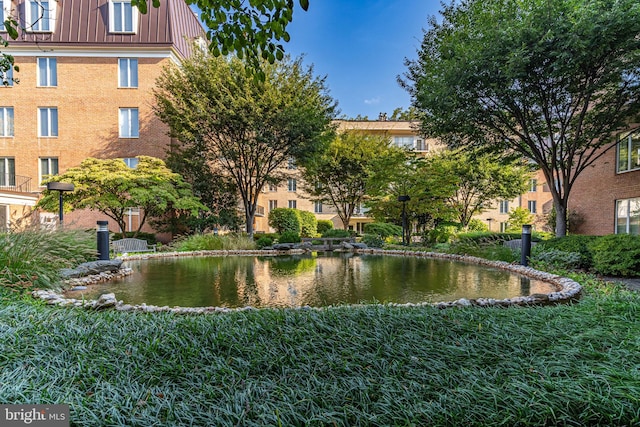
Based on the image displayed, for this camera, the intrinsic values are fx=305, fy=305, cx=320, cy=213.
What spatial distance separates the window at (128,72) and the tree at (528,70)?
43.6ft

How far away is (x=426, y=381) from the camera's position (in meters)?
1.85

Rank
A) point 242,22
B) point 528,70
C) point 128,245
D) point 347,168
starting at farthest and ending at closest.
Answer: point 347,168, point 128,245, point 528,70, point 242,22

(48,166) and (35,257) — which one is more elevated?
(48,166)

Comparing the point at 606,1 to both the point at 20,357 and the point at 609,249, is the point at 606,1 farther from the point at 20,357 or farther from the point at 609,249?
the point at 20,357

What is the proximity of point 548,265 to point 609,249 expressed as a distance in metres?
1.08

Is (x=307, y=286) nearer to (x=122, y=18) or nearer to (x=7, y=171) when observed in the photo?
(x=122, y=18)

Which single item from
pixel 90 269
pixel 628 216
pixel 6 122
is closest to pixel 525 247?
pixel 628 216

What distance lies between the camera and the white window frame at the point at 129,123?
15265 millimetres

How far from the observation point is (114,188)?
11.6m

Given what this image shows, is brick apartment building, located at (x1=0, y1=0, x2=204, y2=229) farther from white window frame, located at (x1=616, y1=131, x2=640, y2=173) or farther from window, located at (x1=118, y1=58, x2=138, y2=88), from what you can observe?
white window frame, located at (x1=616, y1=131, x2=640, y2=173)

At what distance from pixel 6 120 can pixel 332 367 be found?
70.0 ft

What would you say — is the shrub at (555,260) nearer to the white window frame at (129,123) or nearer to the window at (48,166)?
the white window frame at (129,123)

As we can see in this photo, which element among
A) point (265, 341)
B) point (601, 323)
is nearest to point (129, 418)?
point (265, 341)

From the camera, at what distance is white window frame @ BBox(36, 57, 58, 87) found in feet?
49.3
